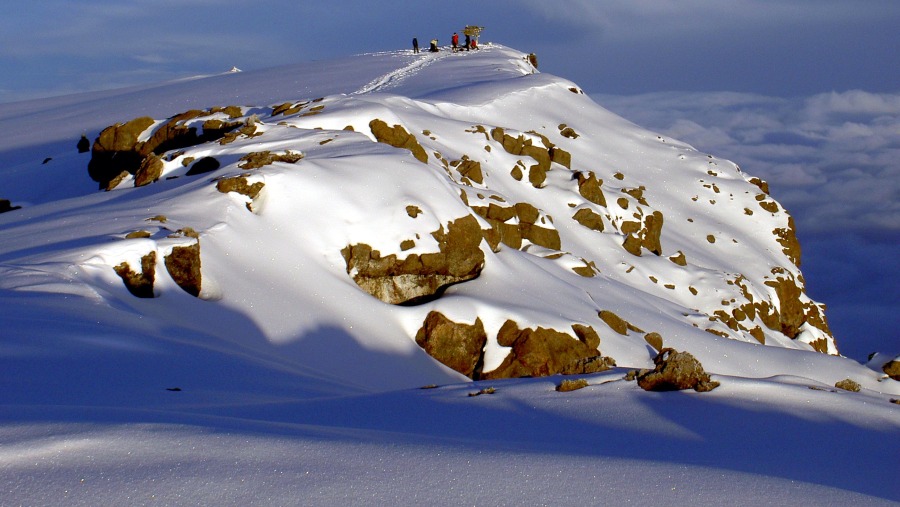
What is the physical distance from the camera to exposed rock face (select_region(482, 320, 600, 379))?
19.9 meters

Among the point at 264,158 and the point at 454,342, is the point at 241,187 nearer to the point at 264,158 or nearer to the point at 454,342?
the point at 264,158

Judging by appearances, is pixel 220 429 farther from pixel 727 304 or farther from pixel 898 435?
pixel 727 304

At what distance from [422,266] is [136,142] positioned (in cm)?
1739

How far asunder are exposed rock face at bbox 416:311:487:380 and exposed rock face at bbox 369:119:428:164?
37.0 ft

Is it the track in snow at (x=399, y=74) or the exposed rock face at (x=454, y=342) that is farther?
the track in snow at (x=399, y=74)

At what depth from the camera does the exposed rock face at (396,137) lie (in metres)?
30.4

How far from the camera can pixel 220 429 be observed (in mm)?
7195

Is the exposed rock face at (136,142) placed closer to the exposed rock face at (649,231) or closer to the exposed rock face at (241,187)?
the exposed rock face at (241,187)

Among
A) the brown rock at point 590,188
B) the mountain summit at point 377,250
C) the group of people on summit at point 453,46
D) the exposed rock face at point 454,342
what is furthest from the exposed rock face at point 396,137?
the group of people on summit at point 453,46

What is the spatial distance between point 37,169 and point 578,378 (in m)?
33.9

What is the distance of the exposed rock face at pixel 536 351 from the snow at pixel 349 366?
37 cm

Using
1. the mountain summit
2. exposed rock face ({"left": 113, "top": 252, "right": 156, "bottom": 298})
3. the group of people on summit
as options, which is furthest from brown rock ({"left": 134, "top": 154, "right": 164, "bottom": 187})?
the group of people on summit

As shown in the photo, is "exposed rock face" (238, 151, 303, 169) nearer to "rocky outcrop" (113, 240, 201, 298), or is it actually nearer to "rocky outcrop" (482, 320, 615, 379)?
"rocky outcrop" (113, 240, 201, 298)

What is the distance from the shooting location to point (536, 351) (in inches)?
792
